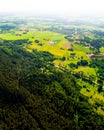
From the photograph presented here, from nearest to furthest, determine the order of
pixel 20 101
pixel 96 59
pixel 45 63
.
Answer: pixel 20 101 → pixel 45 63 → pixel 96 59

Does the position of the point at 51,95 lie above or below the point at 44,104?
above

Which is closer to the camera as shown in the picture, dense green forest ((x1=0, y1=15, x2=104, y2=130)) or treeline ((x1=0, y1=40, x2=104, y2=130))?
treeline ((x1=0, y1=40, x2=104, y2=130))

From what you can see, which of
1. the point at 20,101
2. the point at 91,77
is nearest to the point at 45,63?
the point at 91,77

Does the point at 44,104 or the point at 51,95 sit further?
the point at 51,95

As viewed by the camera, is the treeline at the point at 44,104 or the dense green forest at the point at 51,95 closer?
the treeline at the point at 44,104

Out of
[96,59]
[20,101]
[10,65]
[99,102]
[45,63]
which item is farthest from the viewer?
[96,59]

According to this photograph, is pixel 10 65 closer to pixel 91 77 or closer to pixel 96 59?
pixel 91 77

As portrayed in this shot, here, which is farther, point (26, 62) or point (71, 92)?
point (26, 62)

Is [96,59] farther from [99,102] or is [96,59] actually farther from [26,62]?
[99,102]

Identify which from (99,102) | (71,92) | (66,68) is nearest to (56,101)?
(71,92)
